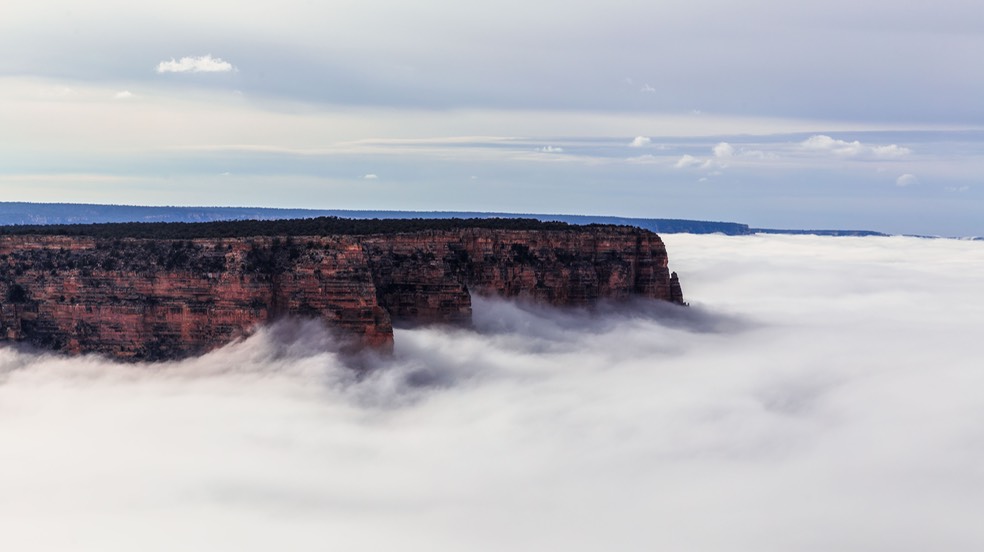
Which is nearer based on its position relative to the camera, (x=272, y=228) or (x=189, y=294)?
(x=189, y=294)

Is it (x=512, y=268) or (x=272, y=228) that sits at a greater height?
(x=272, y=228)

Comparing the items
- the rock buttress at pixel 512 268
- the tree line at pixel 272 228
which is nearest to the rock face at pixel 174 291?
the rock buttress at pixel 512 268

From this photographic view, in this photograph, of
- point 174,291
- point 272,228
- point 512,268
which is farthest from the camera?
point 512,268

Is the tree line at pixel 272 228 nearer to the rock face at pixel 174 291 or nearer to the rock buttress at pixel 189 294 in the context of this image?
the rock face at pixel 174 291

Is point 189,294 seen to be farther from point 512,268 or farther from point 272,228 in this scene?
point 512,268

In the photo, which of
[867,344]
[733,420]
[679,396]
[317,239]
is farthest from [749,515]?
[867,344]

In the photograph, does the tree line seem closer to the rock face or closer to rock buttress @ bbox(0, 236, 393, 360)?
the rock face

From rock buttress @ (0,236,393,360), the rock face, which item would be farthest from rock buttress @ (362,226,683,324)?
rock buttress @ (0,236,393,360)

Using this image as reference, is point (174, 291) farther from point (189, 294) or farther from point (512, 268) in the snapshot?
point (512, 268)

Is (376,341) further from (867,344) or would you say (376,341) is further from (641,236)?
(867,344)

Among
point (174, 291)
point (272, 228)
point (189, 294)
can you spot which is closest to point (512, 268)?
point (272, 228)

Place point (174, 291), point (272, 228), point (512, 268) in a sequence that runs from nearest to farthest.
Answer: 1. point (174, 291)
2. point (272, 228)
3. point (512, 268)

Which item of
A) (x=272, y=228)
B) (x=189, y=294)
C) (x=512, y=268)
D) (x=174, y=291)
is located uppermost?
(x=272, y=228)
